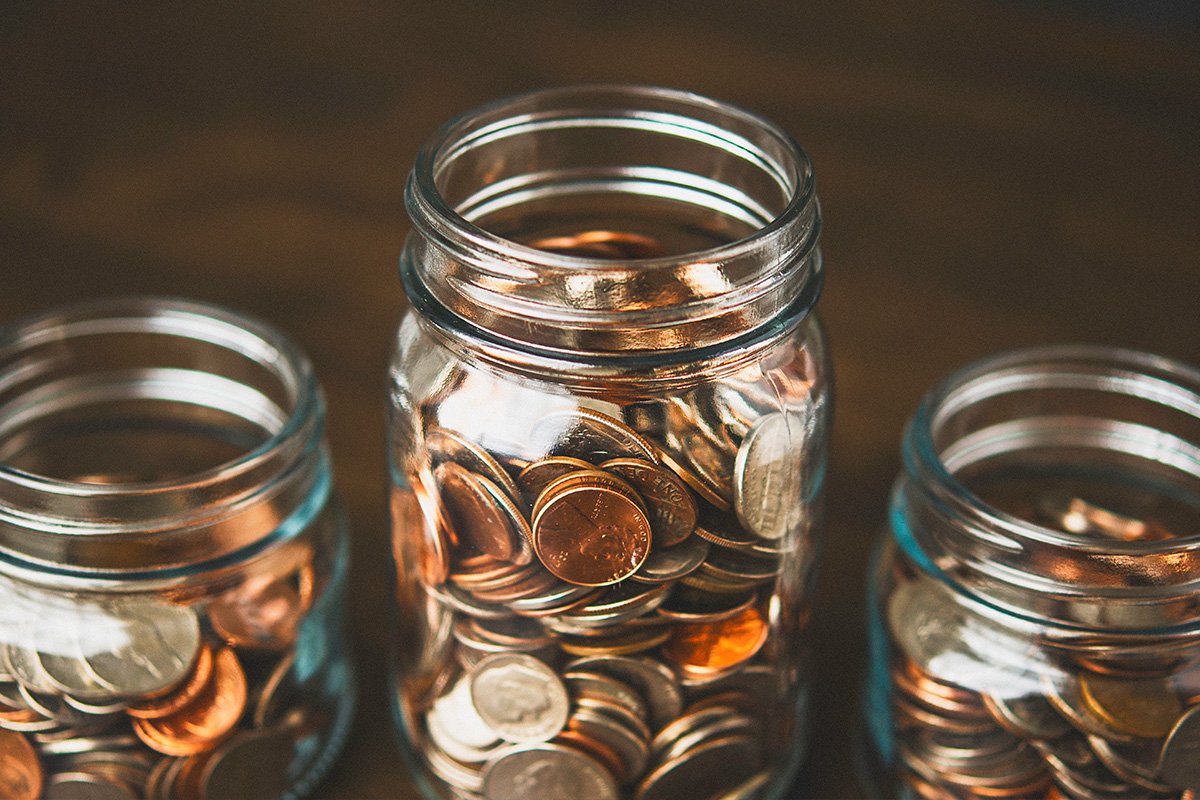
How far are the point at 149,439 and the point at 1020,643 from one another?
684 mm

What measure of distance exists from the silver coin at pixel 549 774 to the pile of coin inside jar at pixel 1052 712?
0.21 metres

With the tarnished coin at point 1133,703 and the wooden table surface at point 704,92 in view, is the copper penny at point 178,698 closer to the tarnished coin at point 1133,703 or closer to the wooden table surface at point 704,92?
the wooden table surface at point 704,92

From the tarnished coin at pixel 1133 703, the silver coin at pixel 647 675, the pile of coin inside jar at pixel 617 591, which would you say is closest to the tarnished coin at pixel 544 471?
the pile of coin inside jar at pixel 617 591

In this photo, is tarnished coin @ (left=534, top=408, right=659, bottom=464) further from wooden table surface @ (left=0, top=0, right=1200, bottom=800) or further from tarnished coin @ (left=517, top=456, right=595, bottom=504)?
wooden table surface @ (left=0, top=0, right=1200, bottom=800)

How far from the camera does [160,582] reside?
854 mm

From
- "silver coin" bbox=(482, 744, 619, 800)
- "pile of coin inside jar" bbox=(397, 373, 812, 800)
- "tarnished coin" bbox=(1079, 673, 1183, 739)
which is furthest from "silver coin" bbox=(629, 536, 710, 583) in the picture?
"tarnished coin" bbox=(1079, 673, 1183, 739)

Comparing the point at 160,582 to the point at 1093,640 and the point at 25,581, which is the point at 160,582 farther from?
the point at 1093,640

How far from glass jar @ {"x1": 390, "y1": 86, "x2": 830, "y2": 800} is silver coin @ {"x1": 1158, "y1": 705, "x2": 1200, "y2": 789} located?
0.22 meters

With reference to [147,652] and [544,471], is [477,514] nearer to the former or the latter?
[544,471]

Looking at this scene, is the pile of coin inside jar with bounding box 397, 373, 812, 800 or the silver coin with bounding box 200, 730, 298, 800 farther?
the silver coin with bounding box 200, 730, 298, 800

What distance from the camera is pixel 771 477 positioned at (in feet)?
2.64

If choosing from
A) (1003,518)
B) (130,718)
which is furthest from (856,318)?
(130,718)

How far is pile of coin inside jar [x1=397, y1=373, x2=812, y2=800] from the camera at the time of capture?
763mm

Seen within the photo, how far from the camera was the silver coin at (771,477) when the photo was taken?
782 mm
